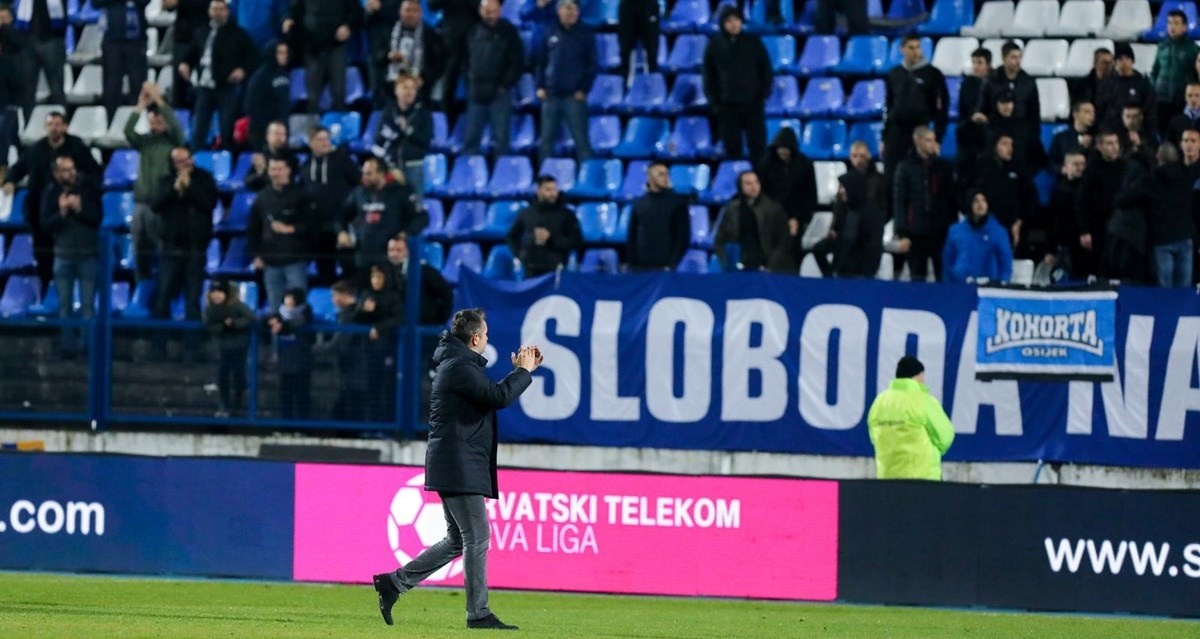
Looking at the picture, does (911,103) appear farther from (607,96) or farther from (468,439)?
(468,439)

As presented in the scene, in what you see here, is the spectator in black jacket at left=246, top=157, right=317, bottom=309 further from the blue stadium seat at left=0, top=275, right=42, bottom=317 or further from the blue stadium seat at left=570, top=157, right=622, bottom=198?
the blue stadium seat at left=570, top=157, right=622, bottom=198

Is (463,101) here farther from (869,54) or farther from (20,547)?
(20,547)

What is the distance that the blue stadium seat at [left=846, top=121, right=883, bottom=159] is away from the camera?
75.3 feet

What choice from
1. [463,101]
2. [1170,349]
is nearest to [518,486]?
[1170,349]

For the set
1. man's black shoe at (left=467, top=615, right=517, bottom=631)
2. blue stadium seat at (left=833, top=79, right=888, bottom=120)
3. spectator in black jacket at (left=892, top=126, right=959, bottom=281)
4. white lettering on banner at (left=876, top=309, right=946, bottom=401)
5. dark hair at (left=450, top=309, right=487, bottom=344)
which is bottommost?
man's black shoe at (left=467, top=615, right=517, bottom=631)

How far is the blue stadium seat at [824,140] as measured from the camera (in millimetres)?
23062

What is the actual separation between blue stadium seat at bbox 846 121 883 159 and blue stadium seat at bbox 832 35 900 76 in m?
0.82

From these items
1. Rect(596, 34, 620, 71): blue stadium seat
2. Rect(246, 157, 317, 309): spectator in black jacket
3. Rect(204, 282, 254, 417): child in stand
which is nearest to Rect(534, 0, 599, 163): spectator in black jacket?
Rect(596, 34, 620, 71): blue stadium seat

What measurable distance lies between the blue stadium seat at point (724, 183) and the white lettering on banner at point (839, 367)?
11.6 ft

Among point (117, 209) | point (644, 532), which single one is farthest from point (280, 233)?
point (644, 532)

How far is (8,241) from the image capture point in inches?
949

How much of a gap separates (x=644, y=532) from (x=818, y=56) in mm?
8744

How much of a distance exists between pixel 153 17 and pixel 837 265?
34.5 ft

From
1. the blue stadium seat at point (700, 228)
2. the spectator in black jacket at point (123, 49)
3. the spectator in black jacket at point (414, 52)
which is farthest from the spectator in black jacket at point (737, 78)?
the spectator in black jacket at point (123, 49)
